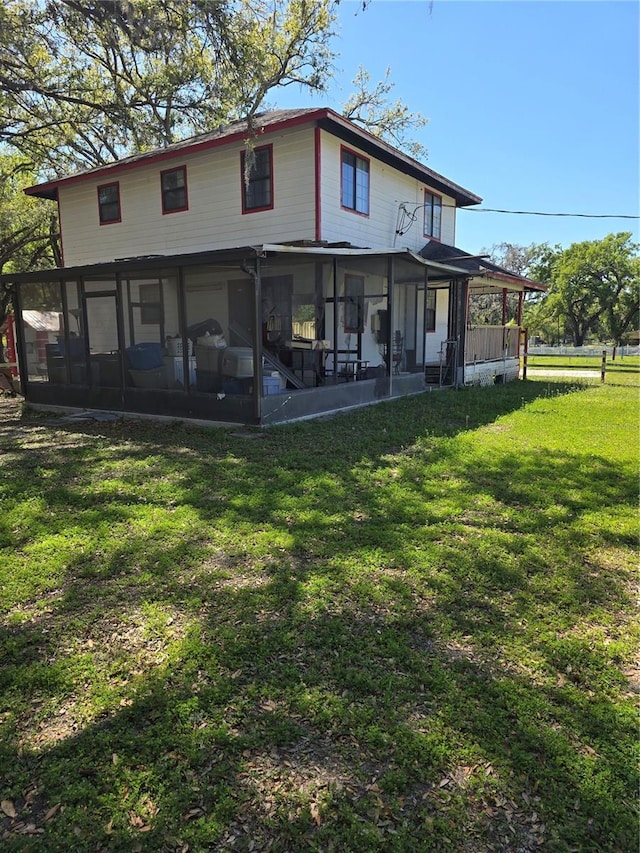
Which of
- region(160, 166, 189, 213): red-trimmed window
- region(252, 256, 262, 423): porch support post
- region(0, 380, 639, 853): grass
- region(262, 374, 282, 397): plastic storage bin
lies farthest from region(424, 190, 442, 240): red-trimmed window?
region(0, 380, 639, 853): grass

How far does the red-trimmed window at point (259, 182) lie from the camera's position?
11750 mm

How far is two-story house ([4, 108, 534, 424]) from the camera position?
8617 millimetres

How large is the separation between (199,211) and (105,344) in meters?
4.91

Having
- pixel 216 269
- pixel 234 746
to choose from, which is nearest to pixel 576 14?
pixel 216 269

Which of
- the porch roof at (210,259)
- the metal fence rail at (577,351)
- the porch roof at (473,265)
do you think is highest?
the porch roof at (473,265)

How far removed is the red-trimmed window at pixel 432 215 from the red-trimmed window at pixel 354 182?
139 inches

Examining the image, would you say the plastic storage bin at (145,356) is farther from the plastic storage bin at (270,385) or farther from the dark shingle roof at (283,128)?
the dark shingle roof at (283,128)

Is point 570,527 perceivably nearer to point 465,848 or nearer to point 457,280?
point 465,848

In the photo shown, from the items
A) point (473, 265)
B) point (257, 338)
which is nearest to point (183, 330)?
point (257, 338)

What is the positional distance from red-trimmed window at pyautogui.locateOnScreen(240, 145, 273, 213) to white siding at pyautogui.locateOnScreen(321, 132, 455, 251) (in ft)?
4.24

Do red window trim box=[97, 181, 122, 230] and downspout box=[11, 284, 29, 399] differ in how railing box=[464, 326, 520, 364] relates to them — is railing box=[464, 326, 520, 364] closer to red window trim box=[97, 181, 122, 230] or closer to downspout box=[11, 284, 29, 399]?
red window trim box=[97, 181, 122, 230]

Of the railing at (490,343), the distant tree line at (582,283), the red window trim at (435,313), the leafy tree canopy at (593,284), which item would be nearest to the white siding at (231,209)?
the red window trim at (435,313)

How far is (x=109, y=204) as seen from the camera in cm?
1473

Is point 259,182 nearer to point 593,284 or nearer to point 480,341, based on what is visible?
point 480,341
